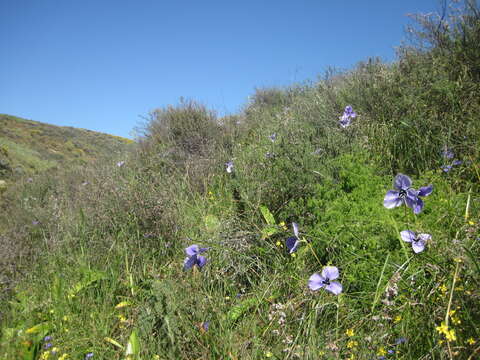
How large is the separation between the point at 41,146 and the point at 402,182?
36.2 ft

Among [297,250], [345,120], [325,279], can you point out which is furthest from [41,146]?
[325,279]

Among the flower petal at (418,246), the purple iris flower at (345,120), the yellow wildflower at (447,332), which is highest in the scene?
the purple iris flower at (345,120)

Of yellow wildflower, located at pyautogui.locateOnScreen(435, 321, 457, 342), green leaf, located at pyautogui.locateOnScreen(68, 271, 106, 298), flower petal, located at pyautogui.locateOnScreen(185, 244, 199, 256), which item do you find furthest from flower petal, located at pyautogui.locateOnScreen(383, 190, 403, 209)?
green leaf, located at pyautogui.locateOnScreen(68, 271, 106, 298)

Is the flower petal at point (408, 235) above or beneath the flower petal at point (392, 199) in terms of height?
beneath

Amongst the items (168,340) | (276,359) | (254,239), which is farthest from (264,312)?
(254,239)

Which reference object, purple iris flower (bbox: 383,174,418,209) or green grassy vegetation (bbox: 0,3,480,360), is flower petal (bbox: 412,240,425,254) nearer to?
green grassy vegetation (bbox: 0,3,480,360)

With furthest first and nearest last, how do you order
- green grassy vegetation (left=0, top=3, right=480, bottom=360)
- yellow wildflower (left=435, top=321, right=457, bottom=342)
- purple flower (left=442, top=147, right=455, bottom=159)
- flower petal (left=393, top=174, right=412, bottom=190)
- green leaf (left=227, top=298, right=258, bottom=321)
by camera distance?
purple flower (left=442, top=147, right=455, bottom=159) < green leaf (left=227, top=298, right=258, bottom=321) < green grassy vegetation (left=0, top=3, right=480, bottom=360) < flower petal (left=393, top=174, right=412, bottom=190) < yellow wildflower (left=435, top=321, right=457, bottom=342)

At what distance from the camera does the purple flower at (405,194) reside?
1138 millimetres

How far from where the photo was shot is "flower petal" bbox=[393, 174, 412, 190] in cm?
112

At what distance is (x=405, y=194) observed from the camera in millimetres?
1154

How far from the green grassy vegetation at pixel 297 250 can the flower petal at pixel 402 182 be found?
0.25m

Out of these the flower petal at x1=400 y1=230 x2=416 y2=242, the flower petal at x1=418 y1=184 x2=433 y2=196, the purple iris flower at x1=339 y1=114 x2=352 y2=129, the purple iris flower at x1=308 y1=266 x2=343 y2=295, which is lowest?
the purple iris flower at x1=308 y1=266 x2=343 y2=295

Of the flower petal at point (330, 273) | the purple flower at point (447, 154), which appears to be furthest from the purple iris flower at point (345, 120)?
the flower petal at point (330, 273)

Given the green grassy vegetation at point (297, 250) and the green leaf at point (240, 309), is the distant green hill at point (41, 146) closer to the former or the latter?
the green grassy vegetation at point (297, 250)
